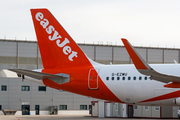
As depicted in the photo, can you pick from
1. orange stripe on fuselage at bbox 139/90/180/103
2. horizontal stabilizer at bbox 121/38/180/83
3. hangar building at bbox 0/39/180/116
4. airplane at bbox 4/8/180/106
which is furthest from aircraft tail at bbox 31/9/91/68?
hangar building at bbox 0/39/180/116

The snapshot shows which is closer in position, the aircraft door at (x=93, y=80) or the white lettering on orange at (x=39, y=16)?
the aircraft door at (x=93, y=80)

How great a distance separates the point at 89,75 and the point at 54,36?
5.37m

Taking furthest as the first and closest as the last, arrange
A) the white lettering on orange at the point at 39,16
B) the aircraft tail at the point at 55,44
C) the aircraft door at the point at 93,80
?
1. the white lettering on orange at the point at 39,16
2. the aircraft tail at the point at 55,44
3. the aircraft door at the point at 93,80

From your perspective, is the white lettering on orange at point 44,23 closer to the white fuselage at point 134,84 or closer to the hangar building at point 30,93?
the white fuselage at point 134,84

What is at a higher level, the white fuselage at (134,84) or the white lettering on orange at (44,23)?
the white lettering on orange at (44,23)

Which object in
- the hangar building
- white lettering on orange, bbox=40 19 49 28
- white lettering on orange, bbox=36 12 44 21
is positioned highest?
white lettering on orange, bbox=36 12 44 21

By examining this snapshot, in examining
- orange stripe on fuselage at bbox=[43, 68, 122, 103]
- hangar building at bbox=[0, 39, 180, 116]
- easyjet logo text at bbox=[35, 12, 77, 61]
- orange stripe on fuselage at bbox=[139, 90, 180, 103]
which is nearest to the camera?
orange stripe on fuselage at bbox=[139, 90, 180, 103]

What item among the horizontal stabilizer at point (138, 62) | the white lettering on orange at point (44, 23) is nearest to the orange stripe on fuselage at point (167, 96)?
the horizontal stabilizer at point (138, 62)

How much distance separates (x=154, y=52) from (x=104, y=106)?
5037 centimetres

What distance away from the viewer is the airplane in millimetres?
28031

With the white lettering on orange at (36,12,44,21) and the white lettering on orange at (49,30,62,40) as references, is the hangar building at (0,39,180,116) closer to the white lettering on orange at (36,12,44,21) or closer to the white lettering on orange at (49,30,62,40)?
the white lettering on orange at (36,12,44,21)

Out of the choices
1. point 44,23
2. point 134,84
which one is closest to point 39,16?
point 44,23

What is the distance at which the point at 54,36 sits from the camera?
104 ft

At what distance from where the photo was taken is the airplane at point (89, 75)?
92.0 ft
